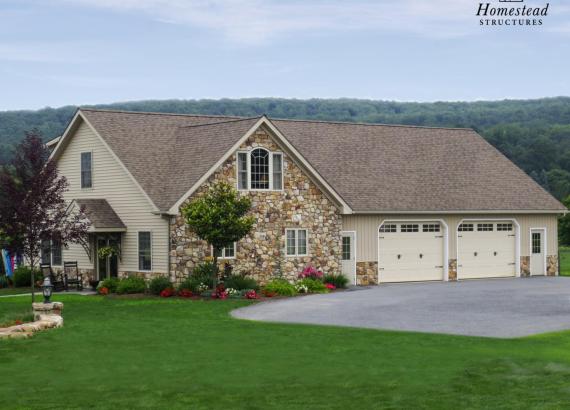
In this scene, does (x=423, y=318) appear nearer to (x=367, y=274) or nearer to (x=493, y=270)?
(x=367, y=274)

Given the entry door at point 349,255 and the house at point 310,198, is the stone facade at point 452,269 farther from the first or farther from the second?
the entry door at point 349,255

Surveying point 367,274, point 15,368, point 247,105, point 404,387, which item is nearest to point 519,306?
point 367,274

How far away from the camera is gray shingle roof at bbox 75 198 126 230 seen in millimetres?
36356

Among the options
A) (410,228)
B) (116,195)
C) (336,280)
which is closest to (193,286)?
(116,195)

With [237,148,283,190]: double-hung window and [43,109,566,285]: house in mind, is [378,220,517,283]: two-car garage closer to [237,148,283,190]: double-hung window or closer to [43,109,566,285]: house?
[43,109,566,285]: house

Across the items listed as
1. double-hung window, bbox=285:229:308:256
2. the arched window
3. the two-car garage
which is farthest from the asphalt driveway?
the arched window

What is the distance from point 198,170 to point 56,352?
16.4 m

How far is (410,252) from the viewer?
41281mm

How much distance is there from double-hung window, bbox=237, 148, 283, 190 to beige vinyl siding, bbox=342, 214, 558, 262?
3.86m

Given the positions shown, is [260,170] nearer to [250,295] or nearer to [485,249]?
[250,295]

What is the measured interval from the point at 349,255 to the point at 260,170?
5.57m

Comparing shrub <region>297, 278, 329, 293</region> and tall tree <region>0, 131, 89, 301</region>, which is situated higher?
tall tree <region>0, 131, 89, 301</region>

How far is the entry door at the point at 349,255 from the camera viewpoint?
39531 millimetres

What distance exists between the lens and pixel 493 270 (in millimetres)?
43688
